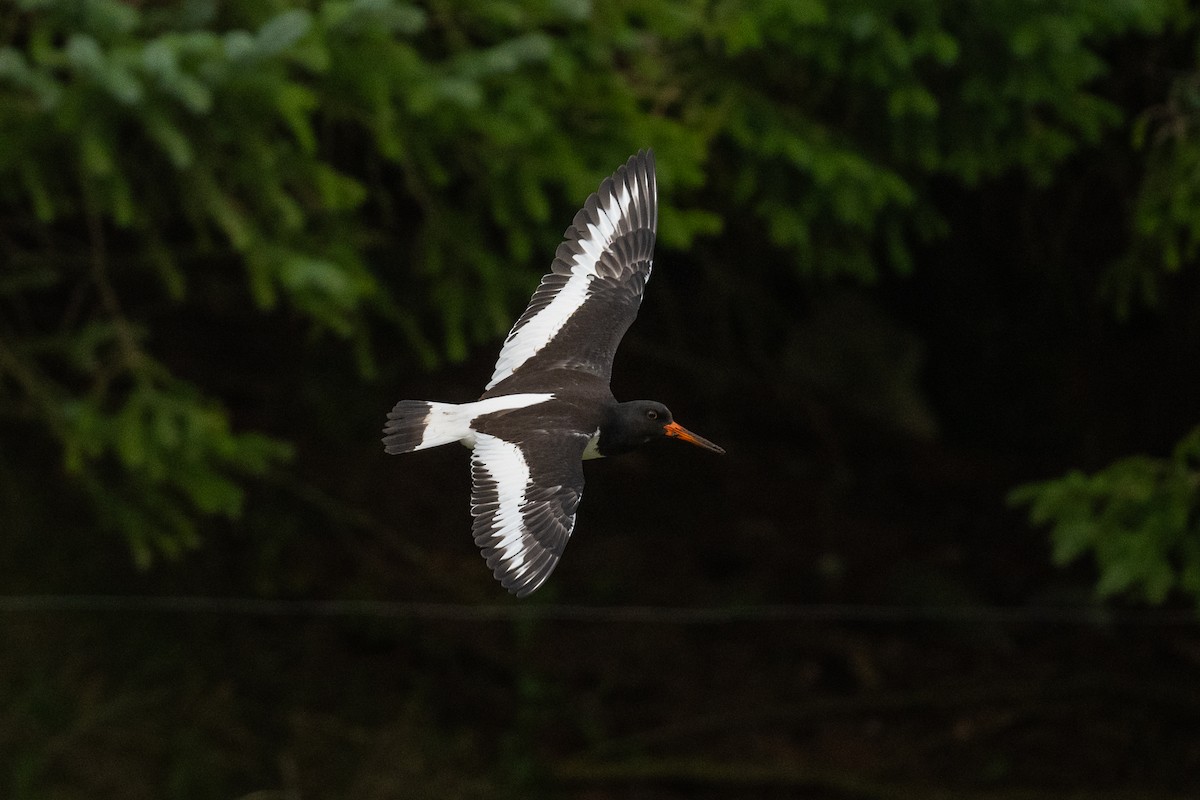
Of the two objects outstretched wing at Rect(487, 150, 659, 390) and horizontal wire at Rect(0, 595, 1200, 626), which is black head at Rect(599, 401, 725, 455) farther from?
horizontal wire at Rect(0, 595, 1200, 626)

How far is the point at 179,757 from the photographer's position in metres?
7.73

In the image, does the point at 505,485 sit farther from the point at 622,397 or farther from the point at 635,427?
the point at 622,397

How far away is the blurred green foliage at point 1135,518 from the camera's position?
5.66 m

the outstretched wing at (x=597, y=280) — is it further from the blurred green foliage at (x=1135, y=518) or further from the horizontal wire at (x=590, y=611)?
the horizontal wire at (x=590, y=611)

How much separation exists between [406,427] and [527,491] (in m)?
0.34

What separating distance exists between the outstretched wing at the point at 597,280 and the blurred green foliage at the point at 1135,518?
2.20 m

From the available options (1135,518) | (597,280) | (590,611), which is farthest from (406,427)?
(590,611)

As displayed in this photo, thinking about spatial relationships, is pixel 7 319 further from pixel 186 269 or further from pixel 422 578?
pixel 422 578

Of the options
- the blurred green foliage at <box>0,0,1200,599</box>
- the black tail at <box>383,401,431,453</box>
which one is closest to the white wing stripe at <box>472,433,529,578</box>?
the black tail at <box>383,401,431,453</box>

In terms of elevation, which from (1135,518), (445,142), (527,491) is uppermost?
(445,142)

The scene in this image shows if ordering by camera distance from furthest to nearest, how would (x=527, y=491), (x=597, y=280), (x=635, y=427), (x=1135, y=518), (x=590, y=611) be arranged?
(x=590, y=611), (x=1135, y=518), (x=597, y=280), (x=635, y=427), (x=527, y=491)

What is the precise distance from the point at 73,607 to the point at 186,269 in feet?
5.91

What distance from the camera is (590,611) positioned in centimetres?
848

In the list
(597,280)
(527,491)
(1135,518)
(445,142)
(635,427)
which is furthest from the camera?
(1135,518)
